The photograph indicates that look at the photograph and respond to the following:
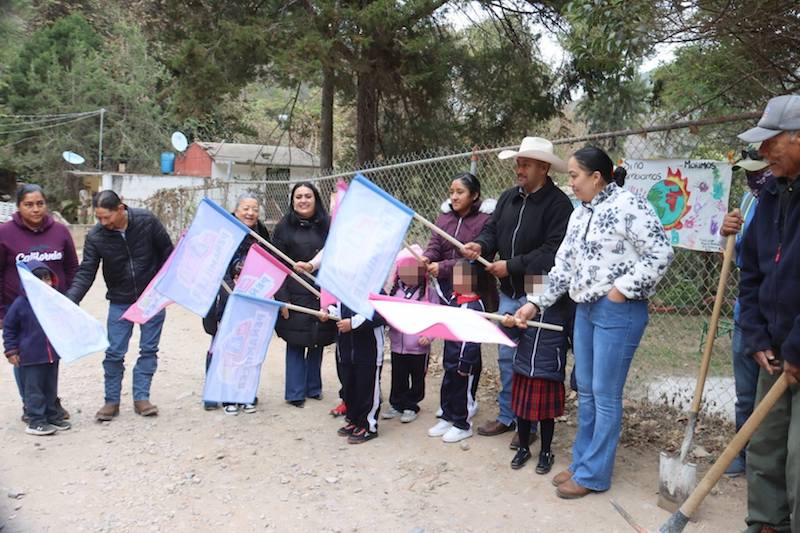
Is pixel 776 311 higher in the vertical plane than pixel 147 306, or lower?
higher

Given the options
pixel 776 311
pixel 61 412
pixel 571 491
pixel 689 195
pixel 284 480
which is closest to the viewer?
pixel 776 311

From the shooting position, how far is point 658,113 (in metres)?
9.80

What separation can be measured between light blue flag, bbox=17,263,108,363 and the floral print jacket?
132 inches

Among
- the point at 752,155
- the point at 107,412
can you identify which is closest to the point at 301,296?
the point at 107,412

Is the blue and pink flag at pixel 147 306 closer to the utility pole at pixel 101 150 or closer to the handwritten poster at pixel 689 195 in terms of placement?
the handwritten poster at pixel 689 195

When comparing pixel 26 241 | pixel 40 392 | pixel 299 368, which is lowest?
pixel 40 392

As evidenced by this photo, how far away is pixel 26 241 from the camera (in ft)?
15.7

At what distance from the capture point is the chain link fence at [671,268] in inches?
177

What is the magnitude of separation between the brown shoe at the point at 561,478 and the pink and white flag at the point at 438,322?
87cm

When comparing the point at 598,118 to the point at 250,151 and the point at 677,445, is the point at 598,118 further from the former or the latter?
the point at 250,151

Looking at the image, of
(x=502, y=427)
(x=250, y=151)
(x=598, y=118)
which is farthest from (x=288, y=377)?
(x=250, y=151)

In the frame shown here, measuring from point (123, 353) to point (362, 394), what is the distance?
2.04m

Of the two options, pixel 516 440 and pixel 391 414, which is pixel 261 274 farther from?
pixel 516 440

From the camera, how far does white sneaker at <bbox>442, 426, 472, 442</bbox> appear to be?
4.45m
